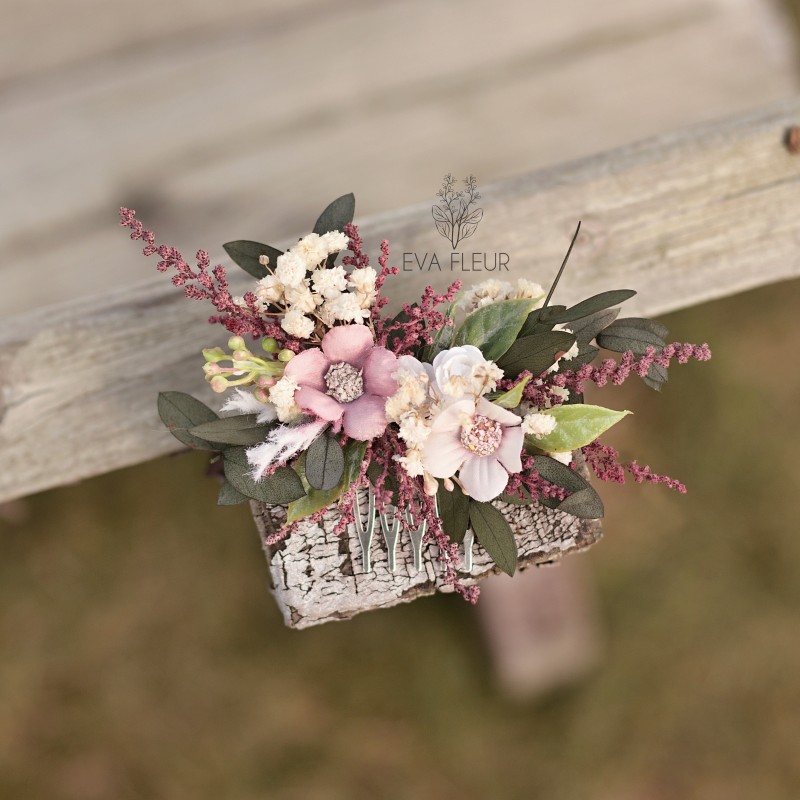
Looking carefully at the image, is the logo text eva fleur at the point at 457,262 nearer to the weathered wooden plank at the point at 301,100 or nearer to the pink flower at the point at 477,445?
the pink flower at the point at 477,445

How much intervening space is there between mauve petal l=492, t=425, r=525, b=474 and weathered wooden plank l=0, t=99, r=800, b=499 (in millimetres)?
443

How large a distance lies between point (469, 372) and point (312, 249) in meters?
0.21

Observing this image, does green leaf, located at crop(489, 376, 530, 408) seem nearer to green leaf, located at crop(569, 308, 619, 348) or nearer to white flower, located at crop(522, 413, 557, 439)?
white flower, located at crop(522, 413, 557, 439)

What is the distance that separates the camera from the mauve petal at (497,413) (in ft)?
2.47

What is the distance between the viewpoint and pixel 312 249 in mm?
786

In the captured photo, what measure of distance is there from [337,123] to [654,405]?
3.73 feet

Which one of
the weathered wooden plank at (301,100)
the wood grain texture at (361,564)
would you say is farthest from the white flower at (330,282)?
the weathered wooden plank at (301,100)

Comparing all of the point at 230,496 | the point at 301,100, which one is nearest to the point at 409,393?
the point at 230,496

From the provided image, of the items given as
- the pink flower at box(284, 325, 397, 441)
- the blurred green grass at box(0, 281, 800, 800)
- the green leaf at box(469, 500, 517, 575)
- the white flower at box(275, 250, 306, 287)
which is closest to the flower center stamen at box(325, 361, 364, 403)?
the pink flower at box(284, 325, 397, 441)

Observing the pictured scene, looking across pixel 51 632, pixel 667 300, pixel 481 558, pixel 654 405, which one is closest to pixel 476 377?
pixel 481 558

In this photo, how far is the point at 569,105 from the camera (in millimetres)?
1868

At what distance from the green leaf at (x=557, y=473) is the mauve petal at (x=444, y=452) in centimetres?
10

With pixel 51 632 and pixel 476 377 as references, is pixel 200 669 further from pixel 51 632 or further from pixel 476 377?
pixel 476 377

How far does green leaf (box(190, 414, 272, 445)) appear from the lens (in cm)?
83
